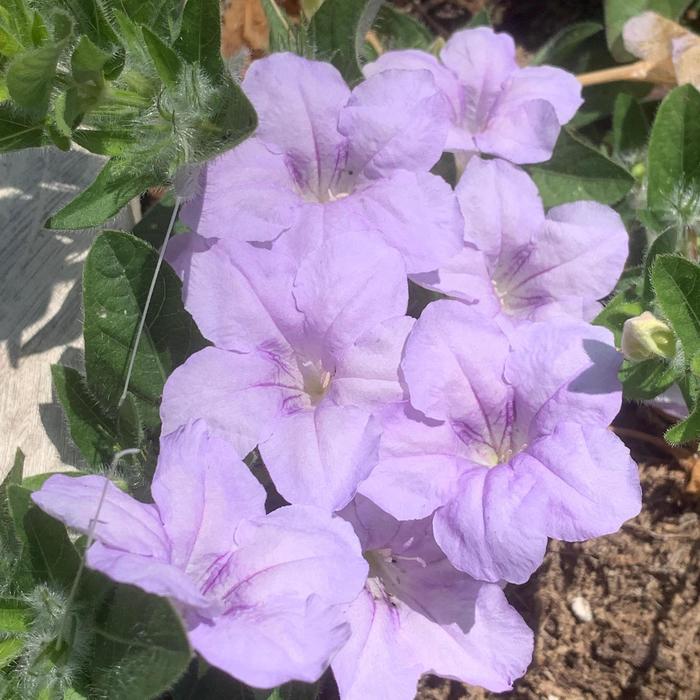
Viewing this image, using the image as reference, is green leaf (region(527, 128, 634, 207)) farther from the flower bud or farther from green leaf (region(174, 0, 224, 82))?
green leaf (region(174, 0, 224, 82))

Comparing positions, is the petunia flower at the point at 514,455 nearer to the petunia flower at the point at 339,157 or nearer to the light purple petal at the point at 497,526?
the light purple petal at the point at 497,526

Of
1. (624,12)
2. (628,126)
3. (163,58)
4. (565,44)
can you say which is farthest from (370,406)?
(624,12)

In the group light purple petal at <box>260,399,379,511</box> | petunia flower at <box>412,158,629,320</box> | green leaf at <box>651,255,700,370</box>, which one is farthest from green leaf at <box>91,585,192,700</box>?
green leaf at <box>651,255,700,370</box>

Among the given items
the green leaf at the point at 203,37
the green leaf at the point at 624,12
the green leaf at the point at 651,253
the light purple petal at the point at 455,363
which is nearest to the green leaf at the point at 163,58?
the green leaf at the point at 203,37

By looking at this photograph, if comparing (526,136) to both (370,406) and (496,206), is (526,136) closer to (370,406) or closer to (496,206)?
(496,206)

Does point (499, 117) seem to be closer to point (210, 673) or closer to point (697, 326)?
point (697, 326)
